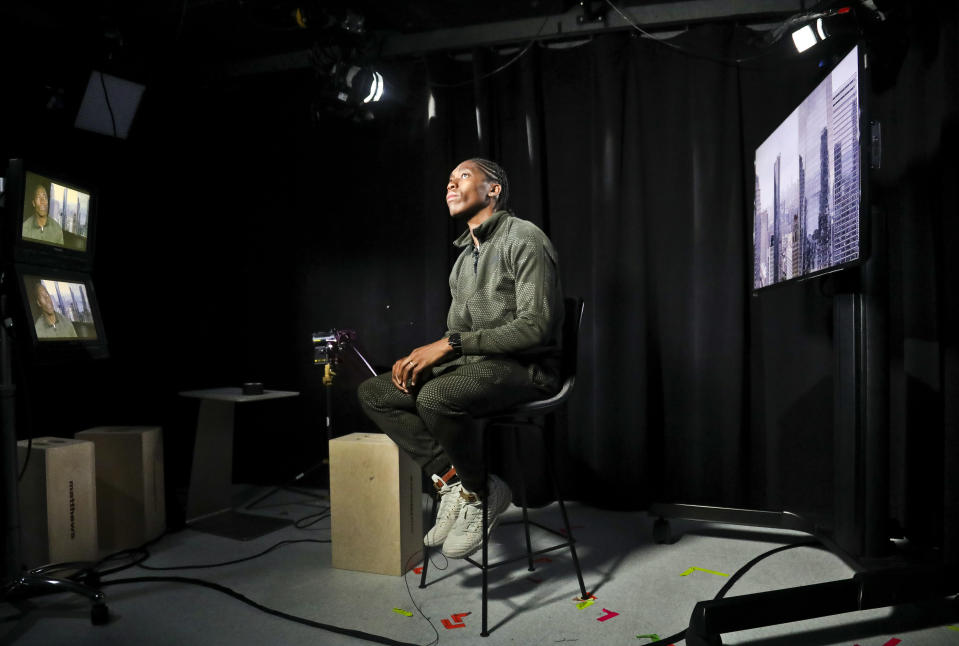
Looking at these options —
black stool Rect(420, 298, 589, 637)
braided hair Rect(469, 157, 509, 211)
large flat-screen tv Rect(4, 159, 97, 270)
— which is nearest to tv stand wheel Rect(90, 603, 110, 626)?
black stool Rect(420, 298, 589, 637)

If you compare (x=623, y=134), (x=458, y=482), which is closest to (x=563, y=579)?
(x=458, y=482)

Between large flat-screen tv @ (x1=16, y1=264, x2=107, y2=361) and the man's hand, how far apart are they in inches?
39.2

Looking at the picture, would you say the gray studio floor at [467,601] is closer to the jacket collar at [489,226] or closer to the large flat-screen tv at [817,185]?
the large flat-screen tv at [817,185]

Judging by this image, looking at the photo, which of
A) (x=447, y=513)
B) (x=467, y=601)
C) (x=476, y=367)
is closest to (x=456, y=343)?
(x=476, y=367)

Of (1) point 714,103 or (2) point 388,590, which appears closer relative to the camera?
(2) point 388,590

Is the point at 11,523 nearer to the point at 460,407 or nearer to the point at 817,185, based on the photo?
the point at 460,407

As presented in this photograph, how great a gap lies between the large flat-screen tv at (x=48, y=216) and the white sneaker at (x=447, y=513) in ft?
4.63

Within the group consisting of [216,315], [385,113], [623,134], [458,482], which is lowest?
[458,482]

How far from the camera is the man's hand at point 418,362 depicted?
5.99 feet

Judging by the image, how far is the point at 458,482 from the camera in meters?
1.86

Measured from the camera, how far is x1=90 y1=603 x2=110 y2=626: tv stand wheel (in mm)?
1691

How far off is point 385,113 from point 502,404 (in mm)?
2056

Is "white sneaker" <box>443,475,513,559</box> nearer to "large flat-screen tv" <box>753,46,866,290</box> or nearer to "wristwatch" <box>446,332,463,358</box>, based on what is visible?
"wristwatch" <box>446,332,463,358</box>

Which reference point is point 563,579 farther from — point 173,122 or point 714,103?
point 173,122
